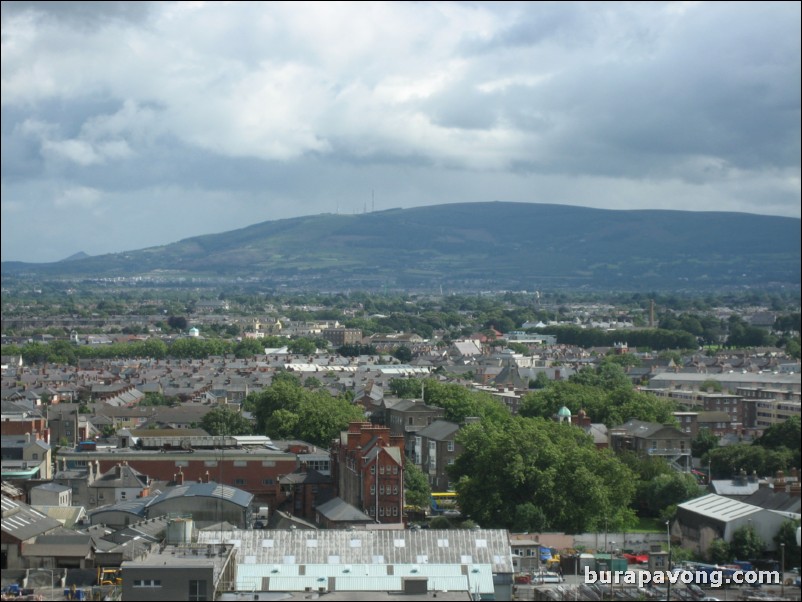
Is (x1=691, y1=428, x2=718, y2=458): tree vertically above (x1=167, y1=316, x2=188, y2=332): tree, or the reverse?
(x1=691, y1=428, x2=718, y2=458): tree

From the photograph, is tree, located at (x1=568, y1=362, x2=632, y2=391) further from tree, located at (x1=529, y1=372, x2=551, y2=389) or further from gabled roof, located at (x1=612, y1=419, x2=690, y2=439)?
gabled roof, located at (x1=612, y1=419, x2=690, y2=439)

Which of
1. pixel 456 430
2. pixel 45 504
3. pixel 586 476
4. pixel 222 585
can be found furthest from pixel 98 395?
pixel 222 585

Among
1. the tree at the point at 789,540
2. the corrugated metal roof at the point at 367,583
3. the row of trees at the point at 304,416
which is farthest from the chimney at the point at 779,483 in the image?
the corrugated metal roof at the point at 367,583

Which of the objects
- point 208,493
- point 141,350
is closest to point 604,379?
point 208,493

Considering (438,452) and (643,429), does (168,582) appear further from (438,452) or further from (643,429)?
(643,429)

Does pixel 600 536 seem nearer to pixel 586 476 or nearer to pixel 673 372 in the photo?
pixel 586 476

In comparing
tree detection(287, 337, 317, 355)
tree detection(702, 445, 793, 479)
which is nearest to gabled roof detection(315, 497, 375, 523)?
tree detection(702, 445, 793, 479)

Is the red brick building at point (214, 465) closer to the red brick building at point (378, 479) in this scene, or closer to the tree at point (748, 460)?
the red brick building at point (378, 479)
